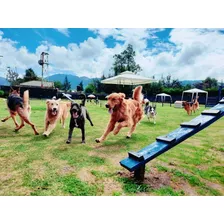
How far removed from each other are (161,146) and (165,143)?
7 cm

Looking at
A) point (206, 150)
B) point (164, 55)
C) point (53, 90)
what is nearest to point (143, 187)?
point (206, 150)

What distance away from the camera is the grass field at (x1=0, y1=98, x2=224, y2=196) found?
1999mm

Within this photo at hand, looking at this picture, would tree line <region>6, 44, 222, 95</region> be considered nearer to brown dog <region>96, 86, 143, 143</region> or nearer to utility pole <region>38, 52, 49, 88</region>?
brown dog <region>96, 86, 143, 143</region>

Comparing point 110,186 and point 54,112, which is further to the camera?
point 54,112

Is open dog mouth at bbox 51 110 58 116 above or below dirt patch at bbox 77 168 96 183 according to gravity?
above

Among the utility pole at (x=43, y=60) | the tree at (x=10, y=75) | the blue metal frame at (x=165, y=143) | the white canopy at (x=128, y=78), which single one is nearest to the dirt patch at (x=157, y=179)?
the blue metal frame at (x=165, y=143)

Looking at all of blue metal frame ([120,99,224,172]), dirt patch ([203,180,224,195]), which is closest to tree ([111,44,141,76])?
blue metal frame ([120,99,224,172])

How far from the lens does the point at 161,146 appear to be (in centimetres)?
225

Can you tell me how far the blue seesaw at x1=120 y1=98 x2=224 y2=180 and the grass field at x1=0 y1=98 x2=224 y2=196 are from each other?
0.63ft

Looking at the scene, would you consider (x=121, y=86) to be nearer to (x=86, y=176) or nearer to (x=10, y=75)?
(x=10, y=75)

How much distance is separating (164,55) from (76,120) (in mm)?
2781

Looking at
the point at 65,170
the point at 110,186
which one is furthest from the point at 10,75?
the point at 110,186
